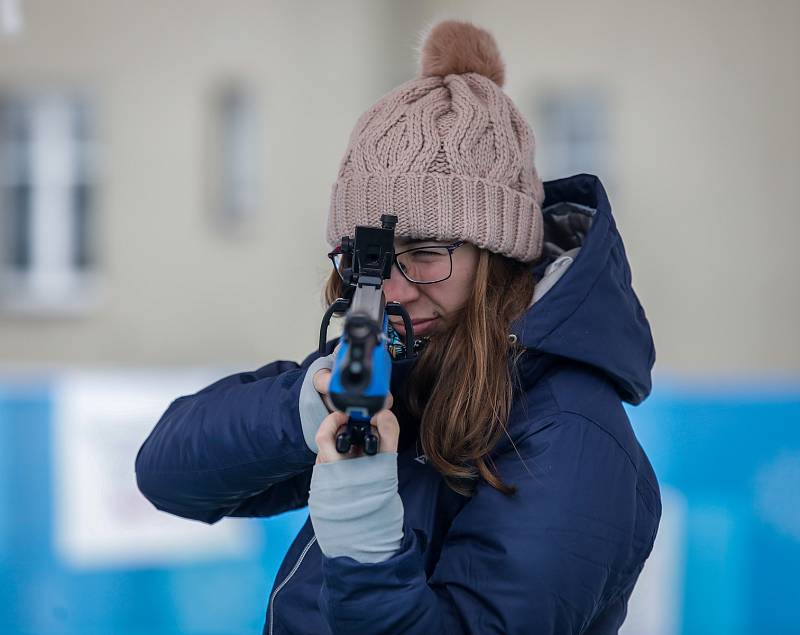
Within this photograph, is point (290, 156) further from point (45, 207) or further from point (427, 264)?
point (427, 264)

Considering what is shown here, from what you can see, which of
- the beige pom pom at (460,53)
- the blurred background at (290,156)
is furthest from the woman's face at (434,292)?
the blurred background at (290,156)

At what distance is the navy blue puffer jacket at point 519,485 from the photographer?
1.10 metres

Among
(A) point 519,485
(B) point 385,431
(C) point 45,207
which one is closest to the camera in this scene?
(B) point 385,431

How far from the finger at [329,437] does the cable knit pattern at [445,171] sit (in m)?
0.38

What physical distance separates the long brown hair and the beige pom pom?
327mm

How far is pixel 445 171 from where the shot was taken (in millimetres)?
1366

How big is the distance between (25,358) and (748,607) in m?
5.36

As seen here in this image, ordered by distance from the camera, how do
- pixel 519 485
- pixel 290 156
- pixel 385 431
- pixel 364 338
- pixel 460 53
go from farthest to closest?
pixel 290 156 → pixel 460 53 → pixel 519 485 → pixel 385 431 → pixel 364 338

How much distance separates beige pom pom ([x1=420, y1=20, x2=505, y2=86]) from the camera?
59.9 inches

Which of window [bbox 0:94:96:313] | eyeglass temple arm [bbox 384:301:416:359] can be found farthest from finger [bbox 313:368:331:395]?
window [bbox 0:94:96:313]

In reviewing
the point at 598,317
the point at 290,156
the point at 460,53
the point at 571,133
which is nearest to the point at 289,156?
the point at 290,156

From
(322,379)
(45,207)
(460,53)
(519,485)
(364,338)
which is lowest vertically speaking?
(45,207)

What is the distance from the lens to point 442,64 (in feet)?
4.99

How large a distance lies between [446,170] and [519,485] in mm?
467
